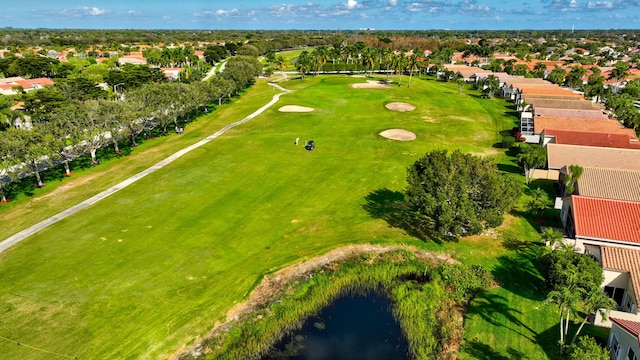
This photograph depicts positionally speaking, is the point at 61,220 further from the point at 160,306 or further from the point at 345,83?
the point at 345,83

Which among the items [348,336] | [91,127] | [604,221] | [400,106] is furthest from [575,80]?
[91,127]

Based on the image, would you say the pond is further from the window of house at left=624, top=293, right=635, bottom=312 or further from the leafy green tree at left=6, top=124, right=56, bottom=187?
the leafy green tree at left=6, top=124, right=56, bottom=187

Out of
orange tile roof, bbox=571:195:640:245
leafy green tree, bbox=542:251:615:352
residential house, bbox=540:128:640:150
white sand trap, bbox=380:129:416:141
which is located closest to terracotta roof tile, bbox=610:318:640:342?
leafy green tree, bbox=542:251:615:352

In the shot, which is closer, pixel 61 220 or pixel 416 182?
pixel 416 182

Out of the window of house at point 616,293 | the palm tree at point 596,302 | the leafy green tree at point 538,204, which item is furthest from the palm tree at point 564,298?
the leafy green tree at point 538,204

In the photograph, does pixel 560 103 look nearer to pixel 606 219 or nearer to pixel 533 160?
pixel 533 160

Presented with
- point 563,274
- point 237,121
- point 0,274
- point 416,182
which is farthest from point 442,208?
point 237,121
